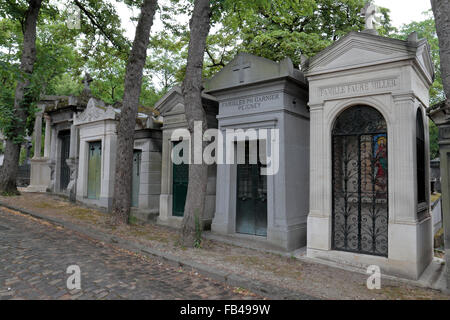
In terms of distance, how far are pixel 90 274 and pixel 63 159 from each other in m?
11.6

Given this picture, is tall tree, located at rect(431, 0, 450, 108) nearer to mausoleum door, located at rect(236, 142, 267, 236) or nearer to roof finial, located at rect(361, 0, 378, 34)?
roof finial, located at rect(361, 0, 378, 34)

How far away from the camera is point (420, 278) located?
521 cm

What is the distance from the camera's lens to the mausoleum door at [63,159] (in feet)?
47.7

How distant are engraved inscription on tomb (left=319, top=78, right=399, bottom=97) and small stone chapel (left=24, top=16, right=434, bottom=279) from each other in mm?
18

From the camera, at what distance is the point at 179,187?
928 centimetres

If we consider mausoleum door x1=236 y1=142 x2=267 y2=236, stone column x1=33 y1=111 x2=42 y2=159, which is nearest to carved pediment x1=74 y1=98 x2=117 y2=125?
stone column x1=33 y1=111 x2=42 y2=159

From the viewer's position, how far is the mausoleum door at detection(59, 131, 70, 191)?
14547 millimetres

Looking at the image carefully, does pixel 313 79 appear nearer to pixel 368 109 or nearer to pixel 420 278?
pixel 368 109

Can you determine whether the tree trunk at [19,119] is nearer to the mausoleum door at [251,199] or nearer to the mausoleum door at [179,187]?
the mausoleum door at [179,187]

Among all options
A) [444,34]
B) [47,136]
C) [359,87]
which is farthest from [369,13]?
[47,136]

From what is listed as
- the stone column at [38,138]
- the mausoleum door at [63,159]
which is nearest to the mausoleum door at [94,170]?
the mausoleum door at [63,159]

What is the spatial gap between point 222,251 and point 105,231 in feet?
10.1

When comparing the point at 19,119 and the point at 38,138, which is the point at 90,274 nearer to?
the point at 19,119

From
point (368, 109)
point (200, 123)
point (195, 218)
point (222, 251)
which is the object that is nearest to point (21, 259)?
point (195, 218)
